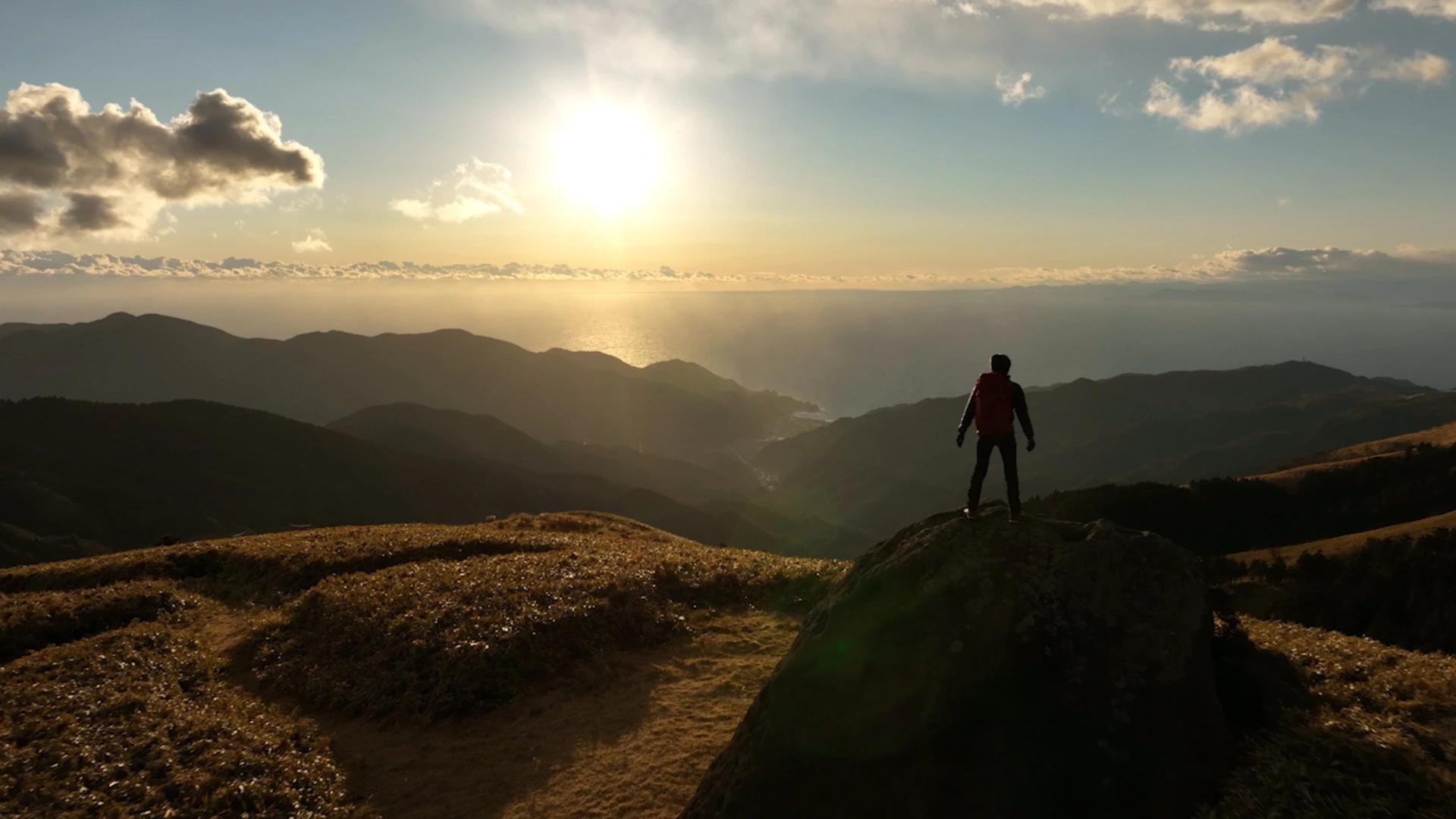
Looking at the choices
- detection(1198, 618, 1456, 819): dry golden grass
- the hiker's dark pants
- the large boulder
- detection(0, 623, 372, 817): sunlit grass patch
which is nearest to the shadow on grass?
detection(0, 623, 372, 817): sunlit grass patch

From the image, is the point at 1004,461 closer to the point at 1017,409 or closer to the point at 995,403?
the point at 1017,409

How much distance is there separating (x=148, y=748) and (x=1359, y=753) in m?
23.8

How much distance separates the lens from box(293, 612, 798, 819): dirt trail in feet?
47.5

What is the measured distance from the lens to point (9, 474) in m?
119

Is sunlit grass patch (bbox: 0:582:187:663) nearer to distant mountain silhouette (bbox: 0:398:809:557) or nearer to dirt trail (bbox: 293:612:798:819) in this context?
dirt trail (bbox: 293:612:798:819)

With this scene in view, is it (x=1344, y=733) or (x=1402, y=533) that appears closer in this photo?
(x=1344, y=733)

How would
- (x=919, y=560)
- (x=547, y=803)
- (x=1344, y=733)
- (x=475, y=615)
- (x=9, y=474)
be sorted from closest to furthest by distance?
(x=1344, y=733), (x=919, y=560), (x=547, y=803), (x=475, y=615), (x=9, y=474)

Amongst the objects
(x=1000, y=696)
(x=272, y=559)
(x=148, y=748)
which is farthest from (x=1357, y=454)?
(x=148, y=748)

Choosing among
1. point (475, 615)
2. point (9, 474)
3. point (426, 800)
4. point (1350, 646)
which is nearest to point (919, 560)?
point (1350, 646)

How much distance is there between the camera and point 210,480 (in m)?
141

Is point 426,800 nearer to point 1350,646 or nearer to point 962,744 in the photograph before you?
point 962,744

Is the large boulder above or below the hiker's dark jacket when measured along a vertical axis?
below

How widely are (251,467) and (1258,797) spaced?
7366 inches

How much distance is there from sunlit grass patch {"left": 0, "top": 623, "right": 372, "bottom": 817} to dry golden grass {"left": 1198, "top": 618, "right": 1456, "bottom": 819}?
1688cm
